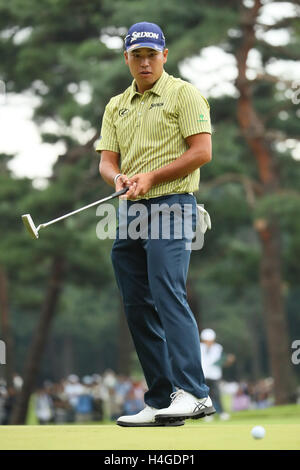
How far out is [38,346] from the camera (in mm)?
28500

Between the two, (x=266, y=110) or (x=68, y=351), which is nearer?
(x=266, y=110)

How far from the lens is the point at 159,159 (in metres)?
5.23

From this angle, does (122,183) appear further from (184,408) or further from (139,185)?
(184,408)

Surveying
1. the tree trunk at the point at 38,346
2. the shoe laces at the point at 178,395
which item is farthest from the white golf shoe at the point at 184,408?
the tree trunk at the point at 38,346

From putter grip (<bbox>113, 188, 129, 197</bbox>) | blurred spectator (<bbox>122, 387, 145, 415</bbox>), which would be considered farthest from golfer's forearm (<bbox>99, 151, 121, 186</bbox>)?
blurred spectator (<bbox>122, 387, 145, 415</bbox>)

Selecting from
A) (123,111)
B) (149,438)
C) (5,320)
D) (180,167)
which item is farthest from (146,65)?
(5,320)

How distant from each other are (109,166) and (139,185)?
1.81ft

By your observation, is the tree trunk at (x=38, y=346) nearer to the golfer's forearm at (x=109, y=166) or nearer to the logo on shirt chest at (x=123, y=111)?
the golfer's forearm at (x=109, y=166)

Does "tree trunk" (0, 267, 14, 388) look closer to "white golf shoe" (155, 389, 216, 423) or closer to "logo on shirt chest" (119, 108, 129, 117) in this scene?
"logo on shirt chest" (119, 108, 129, 117)

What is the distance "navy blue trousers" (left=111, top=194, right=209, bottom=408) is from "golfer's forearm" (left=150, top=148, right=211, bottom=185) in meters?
0.14

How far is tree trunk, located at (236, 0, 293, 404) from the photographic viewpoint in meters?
23.7
